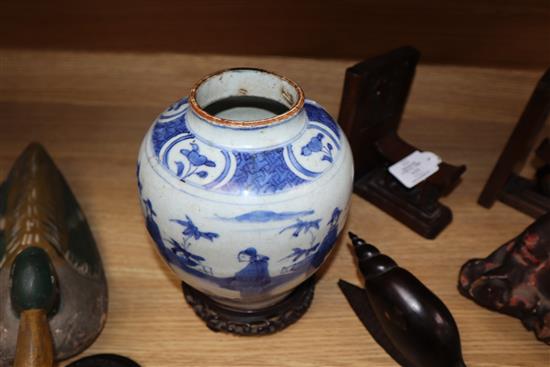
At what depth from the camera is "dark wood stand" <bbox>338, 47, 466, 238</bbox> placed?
3.48 feet

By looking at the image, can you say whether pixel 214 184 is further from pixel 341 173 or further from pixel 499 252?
pixel 499 252

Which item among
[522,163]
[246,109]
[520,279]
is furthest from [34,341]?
[522,163]

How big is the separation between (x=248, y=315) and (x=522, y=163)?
30.0 inches

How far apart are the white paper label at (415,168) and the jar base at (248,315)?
0.37 meters

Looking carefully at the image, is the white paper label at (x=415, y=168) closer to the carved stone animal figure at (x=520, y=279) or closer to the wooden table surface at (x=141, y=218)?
the wooden table surface at (x=141, y=218)

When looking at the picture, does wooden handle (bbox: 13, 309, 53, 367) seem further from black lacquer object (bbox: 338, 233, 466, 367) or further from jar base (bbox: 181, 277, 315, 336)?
black lacquer object (bbox: 338, 233, 466, 367)

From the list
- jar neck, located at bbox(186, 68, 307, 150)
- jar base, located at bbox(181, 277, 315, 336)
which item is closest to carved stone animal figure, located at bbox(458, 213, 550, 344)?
jar base, located at bbox(181, 277, 315, 336)

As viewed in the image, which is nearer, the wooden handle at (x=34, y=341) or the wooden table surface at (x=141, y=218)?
the wooden handle at (x=34, y=341)

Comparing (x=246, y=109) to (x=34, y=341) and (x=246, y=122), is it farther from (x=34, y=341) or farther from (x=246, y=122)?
(x=34, y=341)

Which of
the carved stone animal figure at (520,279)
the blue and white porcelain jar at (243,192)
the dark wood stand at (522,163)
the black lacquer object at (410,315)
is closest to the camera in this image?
the blue and white porcelain jar at (243,192)

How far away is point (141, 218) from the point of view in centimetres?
116

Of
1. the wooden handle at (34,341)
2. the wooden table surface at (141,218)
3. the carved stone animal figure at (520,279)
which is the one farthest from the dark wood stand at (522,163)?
the wooden handle at (34,341)

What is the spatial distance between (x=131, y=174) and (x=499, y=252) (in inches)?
34.4

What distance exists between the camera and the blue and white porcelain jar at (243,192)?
0.68 metres
